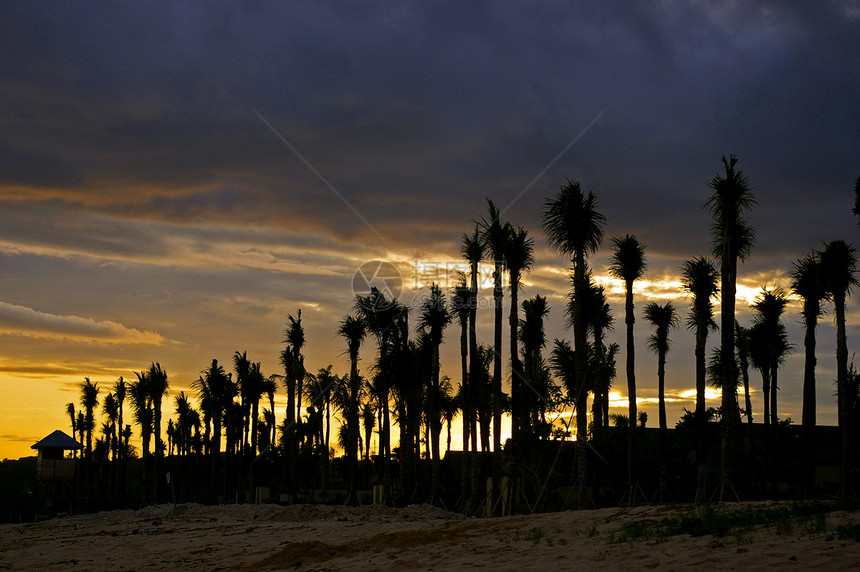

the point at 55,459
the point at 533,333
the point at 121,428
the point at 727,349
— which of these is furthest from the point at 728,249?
the point at 121,428

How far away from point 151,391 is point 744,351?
175 ft

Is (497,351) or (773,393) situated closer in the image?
(497,351)

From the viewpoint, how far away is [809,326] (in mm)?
43250

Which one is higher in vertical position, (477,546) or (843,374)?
(843,374)

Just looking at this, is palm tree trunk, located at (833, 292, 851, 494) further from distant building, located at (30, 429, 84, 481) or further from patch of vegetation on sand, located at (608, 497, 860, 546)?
distant building, located at (30, 429, 84, 481)

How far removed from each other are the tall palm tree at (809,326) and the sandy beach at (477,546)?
85.3ft

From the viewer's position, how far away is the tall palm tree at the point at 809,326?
141ft

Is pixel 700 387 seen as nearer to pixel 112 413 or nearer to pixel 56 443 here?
pixel 56 443

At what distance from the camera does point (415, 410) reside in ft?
206

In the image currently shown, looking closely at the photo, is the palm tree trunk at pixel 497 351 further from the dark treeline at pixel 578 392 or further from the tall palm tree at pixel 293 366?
the tall palm tree at pixel 293 366

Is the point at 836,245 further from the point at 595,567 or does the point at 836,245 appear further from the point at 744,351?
the point at 595,567

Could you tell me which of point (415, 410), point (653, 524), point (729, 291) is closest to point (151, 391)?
point (415, 410)

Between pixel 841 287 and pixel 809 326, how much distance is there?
541 cm

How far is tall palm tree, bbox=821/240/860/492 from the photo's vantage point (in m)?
37.3
